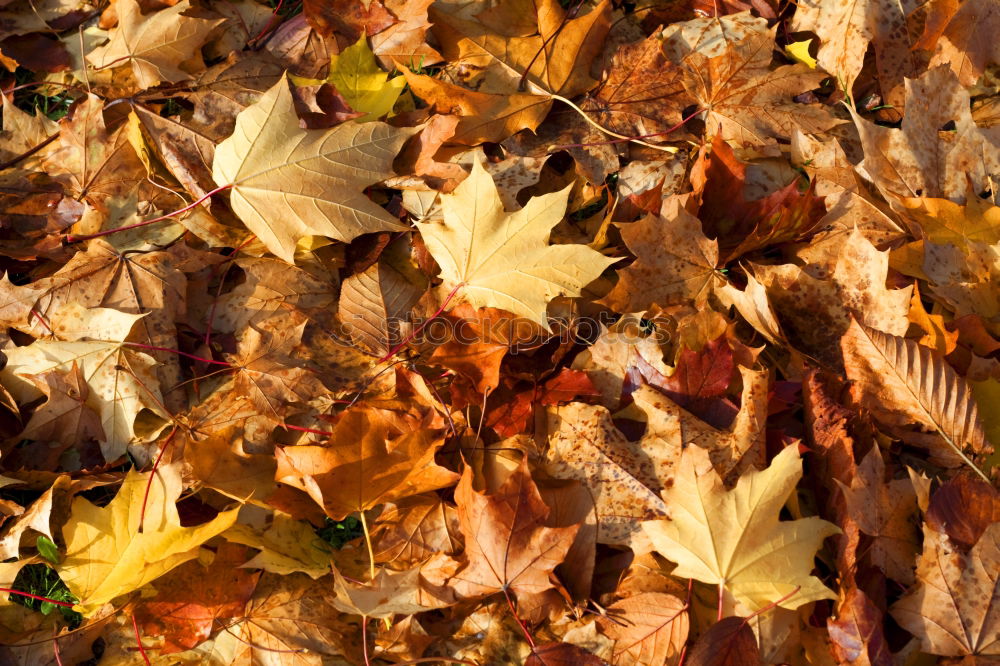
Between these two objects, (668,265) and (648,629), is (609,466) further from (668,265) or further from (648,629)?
(668,265)

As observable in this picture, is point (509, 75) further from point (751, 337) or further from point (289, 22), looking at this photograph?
point (751, 337)

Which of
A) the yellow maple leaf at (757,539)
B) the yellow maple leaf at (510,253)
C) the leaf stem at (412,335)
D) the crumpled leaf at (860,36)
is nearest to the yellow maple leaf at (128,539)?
the leaf stem at (412,335)

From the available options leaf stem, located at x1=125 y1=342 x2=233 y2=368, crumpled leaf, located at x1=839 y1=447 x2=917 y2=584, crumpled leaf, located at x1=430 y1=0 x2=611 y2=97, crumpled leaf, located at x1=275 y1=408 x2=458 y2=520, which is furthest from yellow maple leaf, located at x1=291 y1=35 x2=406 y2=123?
crumpled leaf, located at x1=839 y1=447 x2=917 y2=584

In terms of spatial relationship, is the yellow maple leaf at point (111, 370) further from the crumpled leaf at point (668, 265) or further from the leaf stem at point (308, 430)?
the crumpled leaf at point (668, 265)

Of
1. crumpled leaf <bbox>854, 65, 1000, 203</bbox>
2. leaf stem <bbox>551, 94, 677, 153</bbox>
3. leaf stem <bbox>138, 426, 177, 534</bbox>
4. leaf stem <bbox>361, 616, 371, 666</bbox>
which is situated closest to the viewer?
leaf stem <bbox>361, 616, 371, 666</bbox>

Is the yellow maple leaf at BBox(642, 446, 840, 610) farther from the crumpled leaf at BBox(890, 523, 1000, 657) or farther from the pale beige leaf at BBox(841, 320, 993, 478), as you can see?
the pale beige leaf at BBox(841, 320, 993, 478)

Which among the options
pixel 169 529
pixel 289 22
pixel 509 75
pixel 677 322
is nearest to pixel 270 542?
pixel 169 529

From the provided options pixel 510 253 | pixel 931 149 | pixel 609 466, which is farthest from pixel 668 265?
pixel 931 149
